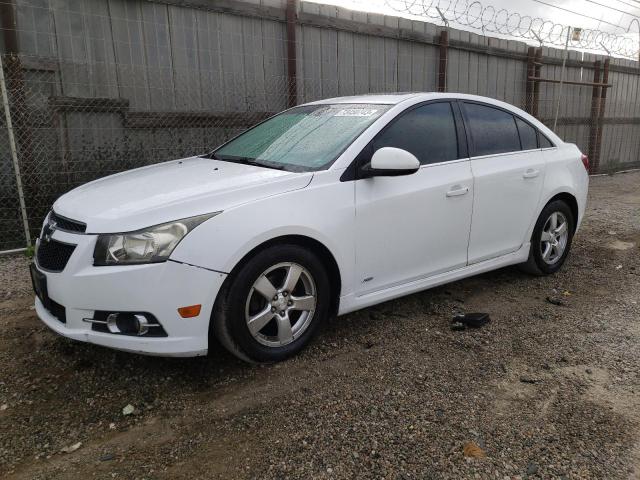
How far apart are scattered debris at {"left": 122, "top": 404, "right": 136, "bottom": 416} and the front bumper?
0.29 meters

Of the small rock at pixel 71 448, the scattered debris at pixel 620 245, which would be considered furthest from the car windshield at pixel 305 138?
the scattered debris at pixel 620 245

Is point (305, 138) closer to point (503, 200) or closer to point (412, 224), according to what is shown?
point (412, 224)

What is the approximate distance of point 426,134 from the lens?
3928 mm

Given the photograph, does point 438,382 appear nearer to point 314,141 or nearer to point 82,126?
point 314,141

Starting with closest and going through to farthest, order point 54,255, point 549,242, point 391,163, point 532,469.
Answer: point 532,469
point 54,255
point 391,163
point 549,242

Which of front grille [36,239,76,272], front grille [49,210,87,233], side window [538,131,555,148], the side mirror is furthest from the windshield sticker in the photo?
front grille [36,239,76,272]

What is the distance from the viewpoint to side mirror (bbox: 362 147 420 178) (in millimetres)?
3338

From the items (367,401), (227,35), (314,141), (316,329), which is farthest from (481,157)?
(227,35)

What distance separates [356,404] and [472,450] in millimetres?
622

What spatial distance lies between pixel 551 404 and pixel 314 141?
7.00ft

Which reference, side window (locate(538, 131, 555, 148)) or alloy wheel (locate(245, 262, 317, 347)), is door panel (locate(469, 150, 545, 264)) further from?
alloy wheel (locate(245, 262, 317, 347))

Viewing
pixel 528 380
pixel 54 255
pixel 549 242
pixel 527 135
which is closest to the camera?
pixel 54 255

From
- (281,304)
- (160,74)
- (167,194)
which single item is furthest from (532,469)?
(160,74)

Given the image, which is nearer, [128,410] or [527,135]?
[128,410]
